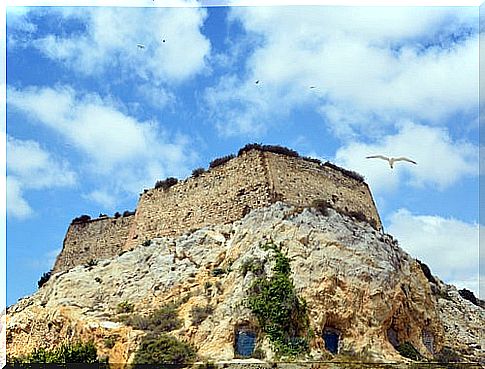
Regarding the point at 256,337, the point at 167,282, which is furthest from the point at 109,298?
the point at 256,337

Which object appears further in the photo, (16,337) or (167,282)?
(167,282)

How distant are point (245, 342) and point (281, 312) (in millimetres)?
922

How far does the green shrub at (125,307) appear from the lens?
599 inches

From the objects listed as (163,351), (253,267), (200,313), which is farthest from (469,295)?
(163,351)

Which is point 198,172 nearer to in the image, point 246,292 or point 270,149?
point 270,149

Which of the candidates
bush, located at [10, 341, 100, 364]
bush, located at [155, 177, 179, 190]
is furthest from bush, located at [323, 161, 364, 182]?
bush, located at [10, 341, 100, 364]

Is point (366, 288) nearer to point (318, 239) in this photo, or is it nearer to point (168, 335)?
point (318, 239)

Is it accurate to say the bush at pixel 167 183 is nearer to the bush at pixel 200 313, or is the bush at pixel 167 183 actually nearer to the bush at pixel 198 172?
the bush at pixel 198 172

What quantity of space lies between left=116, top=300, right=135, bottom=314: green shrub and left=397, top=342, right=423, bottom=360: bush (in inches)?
243

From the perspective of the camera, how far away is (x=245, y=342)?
1276cm

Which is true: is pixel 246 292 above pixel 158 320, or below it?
above

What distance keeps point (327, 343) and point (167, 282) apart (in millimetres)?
4476

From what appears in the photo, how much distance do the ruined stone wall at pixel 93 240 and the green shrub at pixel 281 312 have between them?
333 inches

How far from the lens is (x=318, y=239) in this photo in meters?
14.5
